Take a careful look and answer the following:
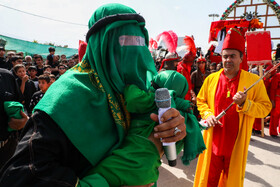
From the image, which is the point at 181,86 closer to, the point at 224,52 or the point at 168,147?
the point at 168,147

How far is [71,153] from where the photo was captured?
2.74 feet

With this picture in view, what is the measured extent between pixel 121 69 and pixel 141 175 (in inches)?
22.4

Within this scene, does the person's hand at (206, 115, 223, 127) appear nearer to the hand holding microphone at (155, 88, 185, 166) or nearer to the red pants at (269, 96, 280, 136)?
the hand holding microphone at (155, 88, 185, 166)

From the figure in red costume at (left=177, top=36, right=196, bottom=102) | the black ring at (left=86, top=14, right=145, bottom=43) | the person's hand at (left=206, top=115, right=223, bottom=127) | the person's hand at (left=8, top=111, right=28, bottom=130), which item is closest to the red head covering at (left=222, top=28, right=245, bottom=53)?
the person's hand at (left=206, top=115, right=223, bottom=127)

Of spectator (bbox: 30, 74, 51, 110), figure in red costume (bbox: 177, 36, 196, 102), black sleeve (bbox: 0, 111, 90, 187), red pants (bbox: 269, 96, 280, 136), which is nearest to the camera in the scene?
black sleeve (bbox: 0, 111, 90, 187)

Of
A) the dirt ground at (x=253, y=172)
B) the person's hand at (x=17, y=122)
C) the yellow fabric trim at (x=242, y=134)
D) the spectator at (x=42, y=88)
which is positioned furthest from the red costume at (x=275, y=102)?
the person's hand at (x=17, y=122)

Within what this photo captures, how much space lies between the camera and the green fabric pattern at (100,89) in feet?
Result: 2.65

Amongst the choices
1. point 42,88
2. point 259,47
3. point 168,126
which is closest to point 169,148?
point 168,126

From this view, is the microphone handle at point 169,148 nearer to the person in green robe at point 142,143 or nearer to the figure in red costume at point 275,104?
the person in green robe at point 142,143

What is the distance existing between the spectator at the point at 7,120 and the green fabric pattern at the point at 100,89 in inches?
49.3

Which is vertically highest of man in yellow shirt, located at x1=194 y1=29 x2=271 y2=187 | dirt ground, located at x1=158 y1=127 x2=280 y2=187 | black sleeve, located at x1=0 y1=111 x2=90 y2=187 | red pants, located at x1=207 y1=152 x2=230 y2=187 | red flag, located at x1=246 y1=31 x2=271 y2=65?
red flag, located at x1=246 y1=31 x2=271 y2=65

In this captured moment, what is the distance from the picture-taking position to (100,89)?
947mm

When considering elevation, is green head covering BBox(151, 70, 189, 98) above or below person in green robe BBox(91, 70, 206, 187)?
above

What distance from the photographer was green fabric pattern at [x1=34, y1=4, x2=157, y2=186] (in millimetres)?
807
